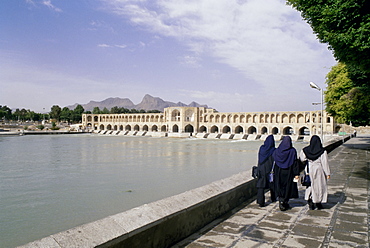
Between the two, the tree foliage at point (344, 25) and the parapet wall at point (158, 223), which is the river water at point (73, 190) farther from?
the tree foliage at point (344, 25)

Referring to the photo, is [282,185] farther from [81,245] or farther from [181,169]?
[181,169]

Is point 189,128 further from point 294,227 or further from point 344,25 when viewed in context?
point 294,227

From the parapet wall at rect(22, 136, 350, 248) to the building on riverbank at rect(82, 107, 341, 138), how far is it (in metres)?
41.5

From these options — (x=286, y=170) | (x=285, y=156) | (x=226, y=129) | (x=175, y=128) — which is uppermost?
(x=285, y=156)

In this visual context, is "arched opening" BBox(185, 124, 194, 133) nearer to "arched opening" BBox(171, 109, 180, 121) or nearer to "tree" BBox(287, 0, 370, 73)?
"arched opening" BBox(171, 109, 180, 121)

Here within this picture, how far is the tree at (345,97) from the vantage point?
13.2 metres

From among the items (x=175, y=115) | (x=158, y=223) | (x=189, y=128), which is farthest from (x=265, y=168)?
(x=175, y=115)

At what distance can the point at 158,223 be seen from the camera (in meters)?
2.46

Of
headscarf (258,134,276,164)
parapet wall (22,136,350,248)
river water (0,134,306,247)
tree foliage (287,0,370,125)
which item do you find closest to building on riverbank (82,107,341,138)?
river water (0,134,306,247)

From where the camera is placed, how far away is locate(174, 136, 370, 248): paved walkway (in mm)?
2779

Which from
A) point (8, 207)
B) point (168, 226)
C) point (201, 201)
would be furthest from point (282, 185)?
point (8, 207)

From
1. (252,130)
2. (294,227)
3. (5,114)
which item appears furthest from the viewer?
(5,114)

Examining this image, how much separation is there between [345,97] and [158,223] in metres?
14.4

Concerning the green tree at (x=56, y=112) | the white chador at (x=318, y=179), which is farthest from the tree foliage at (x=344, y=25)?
the green tree at (x=56, y=112)
